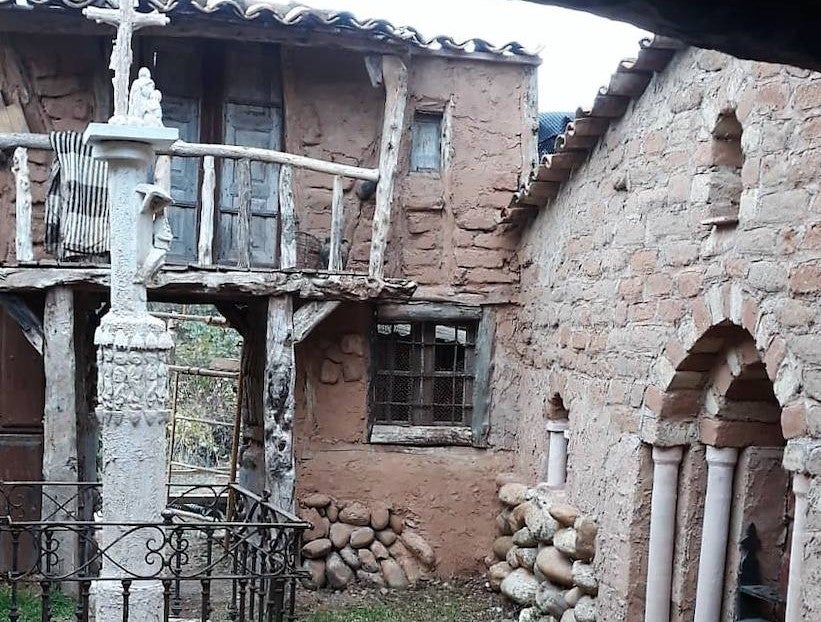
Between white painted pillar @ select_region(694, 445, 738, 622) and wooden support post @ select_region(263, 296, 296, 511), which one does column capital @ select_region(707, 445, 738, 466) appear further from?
wooden support post @ select_region(263, 296, 296, 511)

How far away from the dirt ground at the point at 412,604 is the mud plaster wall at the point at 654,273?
1231 millimetres

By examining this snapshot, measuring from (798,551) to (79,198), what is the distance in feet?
18.4

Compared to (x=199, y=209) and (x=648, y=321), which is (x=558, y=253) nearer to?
(x=648, y=321)

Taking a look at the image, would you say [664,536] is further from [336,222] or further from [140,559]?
[336,222]

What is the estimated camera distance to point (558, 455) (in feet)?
24.8

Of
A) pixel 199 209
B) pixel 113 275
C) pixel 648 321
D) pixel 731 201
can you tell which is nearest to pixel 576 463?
pixel 648 321

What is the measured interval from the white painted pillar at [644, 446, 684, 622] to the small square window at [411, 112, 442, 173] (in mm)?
4094

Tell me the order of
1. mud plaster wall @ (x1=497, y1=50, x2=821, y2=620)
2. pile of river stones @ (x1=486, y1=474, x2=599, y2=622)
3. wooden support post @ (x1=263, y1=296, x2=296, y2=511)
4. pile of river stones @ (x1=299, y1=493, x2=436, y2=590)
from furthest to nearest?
pile of river stones @ (x1=299, y1=493, x2=436, y2=590) < wooden support post @ (x1=263, y1=296, x2=296, y2=511) < pile of river stones @ (x1=486, y1=474, x2=599, y2=622) < mud plaster wall @ (x1=497, y1=50, x2=821, y2=620)

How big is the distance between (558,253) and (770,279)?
316cm

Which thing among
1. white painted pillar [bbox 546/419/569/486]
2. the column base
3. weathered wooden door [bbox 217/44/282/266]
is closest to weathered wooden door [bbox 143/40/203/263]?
weathered wooden door [bbox 217/44/282/266]

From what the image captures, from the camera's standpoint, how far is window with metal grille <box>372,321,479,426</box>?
8.72m

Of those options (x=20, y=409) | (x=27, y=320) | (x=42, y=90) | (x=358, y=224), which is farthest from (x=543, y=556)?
(x=42, y=90)

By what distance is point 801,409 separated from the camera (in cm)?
406

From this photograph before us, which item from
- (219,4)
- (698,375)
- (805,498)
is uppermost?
(219,4)
